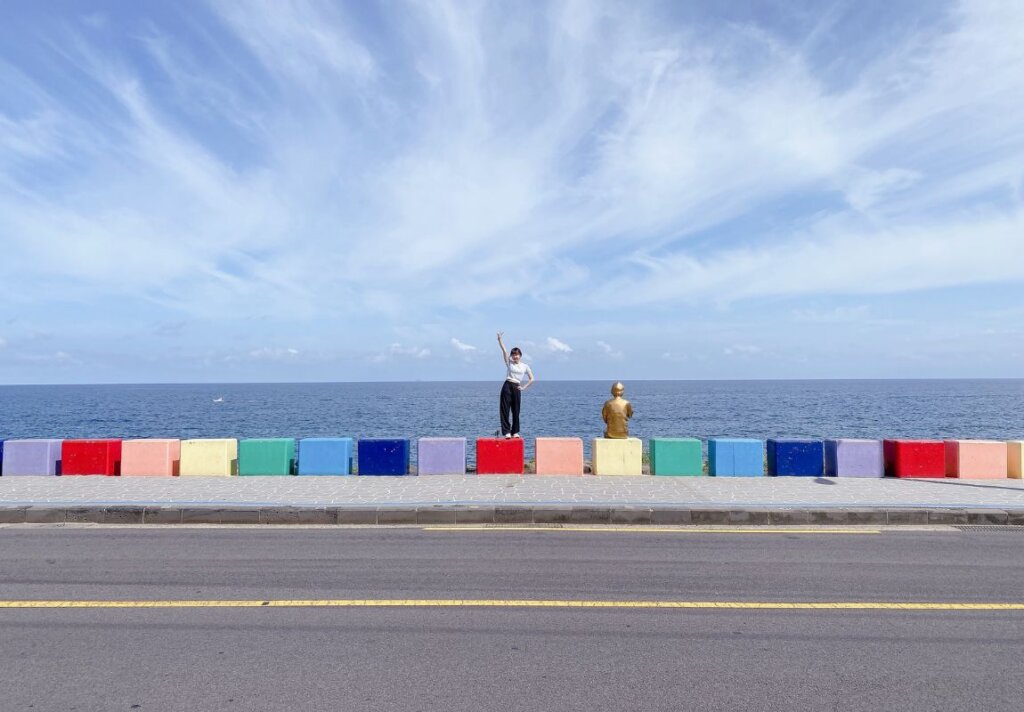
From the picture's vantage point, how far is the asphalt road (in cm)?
404

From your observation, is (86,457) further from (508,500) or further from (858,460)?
(858,460)

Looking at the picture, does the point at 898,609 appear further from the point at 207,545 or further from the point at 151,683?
the point at 207,545

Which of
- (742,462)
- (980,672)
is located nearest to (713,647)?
(980,672)

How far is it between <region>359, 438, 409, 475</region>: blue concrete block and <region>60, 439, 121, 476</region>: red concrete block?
14.4ft

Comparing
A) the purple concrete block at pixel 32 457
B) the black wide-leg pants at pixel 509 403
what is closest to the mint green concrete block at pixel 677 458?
the black wide-leg pants at pixel 509 403

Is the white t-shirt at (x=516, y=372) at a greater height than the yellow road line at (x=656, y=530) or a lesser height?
greater

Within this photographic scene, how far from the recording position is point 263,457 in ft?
42.1

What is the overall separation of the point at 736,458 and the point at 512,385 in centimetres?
425

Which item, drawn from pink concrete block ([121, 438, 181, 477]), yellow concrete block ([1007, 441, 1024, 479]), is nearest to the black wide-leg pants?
pink concrete block ([121, 438, 181, 477])

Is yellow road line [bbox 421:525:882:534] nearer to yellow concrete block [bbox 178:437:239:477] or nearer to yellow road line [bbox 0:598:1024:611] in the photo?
yellow road line [bbox 0:598:1024:611]

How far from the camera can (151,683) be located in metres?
4.17

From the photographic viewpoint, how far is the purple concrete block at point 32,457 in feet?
41.7

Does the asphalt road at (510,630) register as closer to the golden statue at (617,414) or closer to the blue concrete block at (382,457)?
the blue concrete block at (382,457)

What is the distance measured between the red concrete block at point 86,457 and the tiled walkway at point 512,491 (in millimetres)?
444
